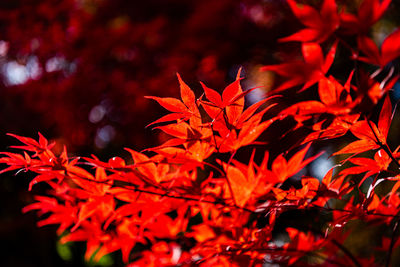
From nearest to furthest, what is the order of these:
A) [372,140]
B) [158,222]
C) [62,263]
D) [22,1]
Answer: [372,140] < [158,222] < [22,1] < [62,263]

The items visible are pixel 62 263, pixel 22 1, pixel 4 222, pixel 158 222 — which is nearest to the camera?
pixel 158 222

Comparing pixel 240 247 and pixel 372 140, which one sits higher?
pixel 372 140

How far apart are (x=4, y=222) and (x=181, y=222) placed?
9.16 feet

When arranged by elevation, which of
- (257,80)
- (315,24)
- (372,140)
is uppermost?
(315,24)

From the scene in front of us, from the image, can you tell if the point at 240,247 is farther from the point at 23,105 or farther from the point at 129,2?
the point at 23,105

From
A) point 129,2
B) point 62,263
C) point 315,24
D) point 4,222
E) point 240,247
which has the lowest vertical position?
point 62,263

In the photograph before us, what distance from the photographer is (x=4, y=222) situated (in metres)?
2.70

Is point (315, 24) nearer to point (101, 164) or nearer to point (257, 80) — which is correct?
point (101, 164)

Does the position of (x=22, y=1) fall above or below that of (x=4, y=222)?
above

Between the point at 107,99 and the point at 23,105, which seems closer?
the point at 107,99

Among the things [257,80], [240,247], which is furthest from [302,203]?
[257,80]

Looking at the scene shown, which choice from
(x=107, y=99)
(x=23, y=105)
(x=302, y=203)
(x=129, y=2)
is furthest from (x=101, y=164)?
(x=23, y=105)

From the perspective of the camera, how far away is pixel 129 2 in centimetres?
258

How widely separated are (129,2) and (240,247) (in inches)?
99.1
